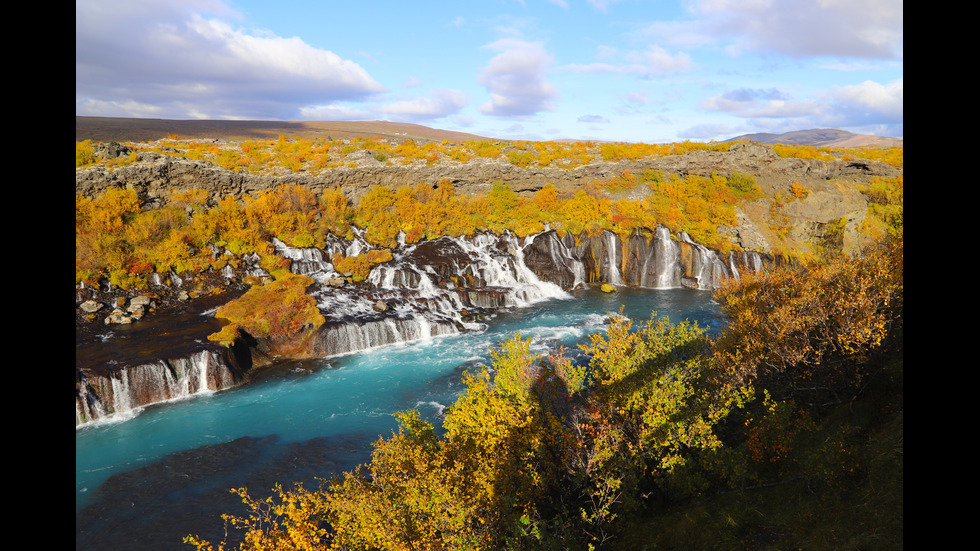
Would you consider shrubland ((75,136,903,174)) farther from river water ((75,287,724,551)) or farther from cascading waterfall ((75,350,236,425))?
river water ((75,287,724,551))

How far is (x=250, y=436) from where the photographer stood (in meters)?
23.9

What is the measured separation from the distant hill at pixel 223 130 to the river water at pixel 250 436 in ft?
222

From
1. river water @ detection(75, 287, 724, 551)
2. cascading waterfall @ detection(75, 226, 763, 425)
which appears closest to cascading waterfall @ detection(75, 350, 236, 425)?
A: cascading waterfall @ detection(75, 226, 763, 425)

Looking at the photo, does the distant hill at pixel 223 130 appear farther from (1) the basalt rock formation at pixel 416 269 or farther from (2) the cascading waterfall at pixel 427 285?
(2) the cascading waterfall at pixel 427 285

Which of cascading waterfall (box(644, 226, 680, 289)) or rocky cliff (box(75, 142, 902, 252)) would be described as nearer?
rocky cliff (box(75, 142, 902, 252))

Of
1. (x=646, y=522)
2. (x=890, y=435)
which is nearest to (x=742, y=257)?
(x=890, y=435)

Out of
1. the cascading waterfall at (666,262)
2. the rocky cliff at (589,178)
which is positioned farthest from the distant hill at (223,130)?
the cascading waterfall at (666,262)

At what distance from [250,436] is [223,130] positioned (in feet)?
383

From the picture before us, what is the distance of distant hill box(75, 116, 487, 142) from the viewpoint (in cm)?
8894

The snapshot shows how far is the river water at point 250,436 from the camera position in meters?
18.3

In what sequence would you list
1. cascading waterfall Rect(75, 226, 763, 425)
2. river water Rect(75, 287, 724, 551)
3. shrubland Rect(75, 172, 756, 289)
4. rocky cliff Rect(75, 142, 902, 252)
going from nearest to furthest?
1. river water Rect(75, 287, 724, 551)
2. cascading waterfall Rect(75, 226, 763, 425)
3. shrubland Rect(75, 172, 756, 289)
4. rocky cliff Rect(75, 142, 902, 252)

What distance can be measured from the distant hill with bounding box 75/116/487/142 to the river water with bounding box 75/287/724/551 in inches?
2661
